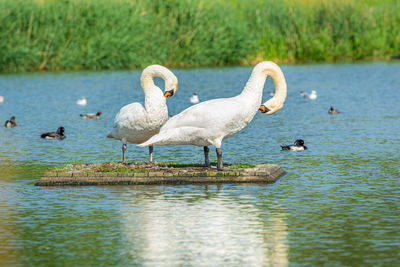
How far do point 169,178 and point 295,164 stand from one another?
3.98 meters

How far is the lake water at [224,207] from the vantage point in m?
10.9

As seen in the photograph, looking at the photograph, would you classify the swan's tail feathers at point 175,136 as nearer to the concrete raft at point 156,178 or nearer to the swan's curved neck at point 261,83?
the concrete raft at point 156,178

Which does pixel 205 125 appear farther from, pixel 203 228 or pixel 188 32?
pixel 188 32

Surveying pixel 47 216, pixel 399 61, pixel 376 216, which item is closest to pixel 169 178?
pixel 47 216

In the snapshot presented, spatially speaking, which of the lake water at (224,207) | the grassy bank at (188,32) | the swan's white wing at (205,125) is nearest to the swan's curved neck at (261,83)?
the swan's white wing at (205,125)

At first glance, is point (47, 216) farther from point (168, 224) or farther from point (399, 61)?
point (399, 61)

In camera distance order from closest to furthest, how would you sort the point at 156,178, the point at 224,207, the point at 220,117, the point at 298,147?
the point at 224,207
the point at 220,117
the point at 156,178
the point at 298,147

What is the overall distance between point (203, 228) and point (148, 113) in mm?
4952

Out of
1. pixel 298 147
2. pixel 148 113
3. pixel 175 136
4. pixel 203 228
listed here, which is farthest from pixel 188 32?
pixel 203 228

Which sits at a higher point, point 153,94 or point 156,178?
point 153,94

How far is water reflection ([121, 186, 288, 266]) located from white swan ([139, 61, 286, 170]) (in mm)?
1169

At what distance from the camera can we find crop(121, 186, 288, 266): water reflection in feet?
35.1

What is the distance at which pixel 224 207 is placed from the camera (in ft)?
45.3

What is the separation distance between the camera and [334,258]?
10.6 meters
